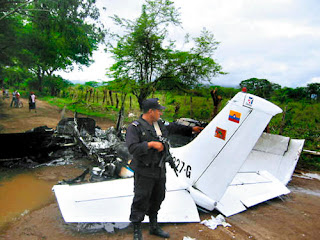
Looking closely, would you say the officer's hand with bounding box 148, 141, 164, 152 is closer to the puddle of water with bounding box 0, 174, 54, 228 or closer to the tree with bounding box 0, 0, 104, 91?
the puddle of water with bounding box 0, 174, 54, 228

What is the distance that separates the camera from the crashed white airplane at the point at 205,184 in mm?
2531

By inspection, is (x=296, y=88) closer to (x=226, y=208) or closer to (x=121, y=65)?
(x=121, y=65)

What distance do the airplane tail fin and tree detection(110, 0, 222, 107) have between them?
11.2 metres

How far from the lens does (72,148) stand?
7.09 m

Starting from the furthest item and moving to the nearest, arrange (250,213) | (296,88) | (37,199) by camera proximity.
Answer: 1. (296,88)
2. (37,199)
3. (250,213)

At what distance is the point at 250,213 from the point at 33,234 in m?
3.35

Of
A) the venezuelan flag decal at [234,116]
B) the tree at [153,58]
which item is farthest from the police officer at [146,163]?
the tree at [153,58]

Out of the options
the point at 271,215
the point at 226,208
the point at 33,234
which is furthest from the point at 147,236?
the point at 271,215

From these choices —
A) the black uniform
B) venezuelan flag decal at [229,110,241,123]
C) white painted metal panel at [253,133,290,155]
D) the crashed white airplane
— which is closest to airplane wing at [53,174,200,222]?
the crashed white airplane

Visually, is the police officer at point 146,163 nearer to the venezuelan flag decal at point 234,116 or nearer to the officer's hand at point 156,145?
the officer's hand at point 156,145

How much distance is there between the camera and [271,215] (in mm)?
3506

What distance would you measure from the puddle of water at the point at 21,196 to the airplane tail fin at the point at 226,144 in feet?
9.69

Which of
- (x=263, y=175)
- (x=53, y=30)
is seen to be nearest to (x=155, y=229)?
(x=263, y=175)

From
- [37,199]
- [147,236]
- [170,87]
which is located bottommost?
[37,199]
